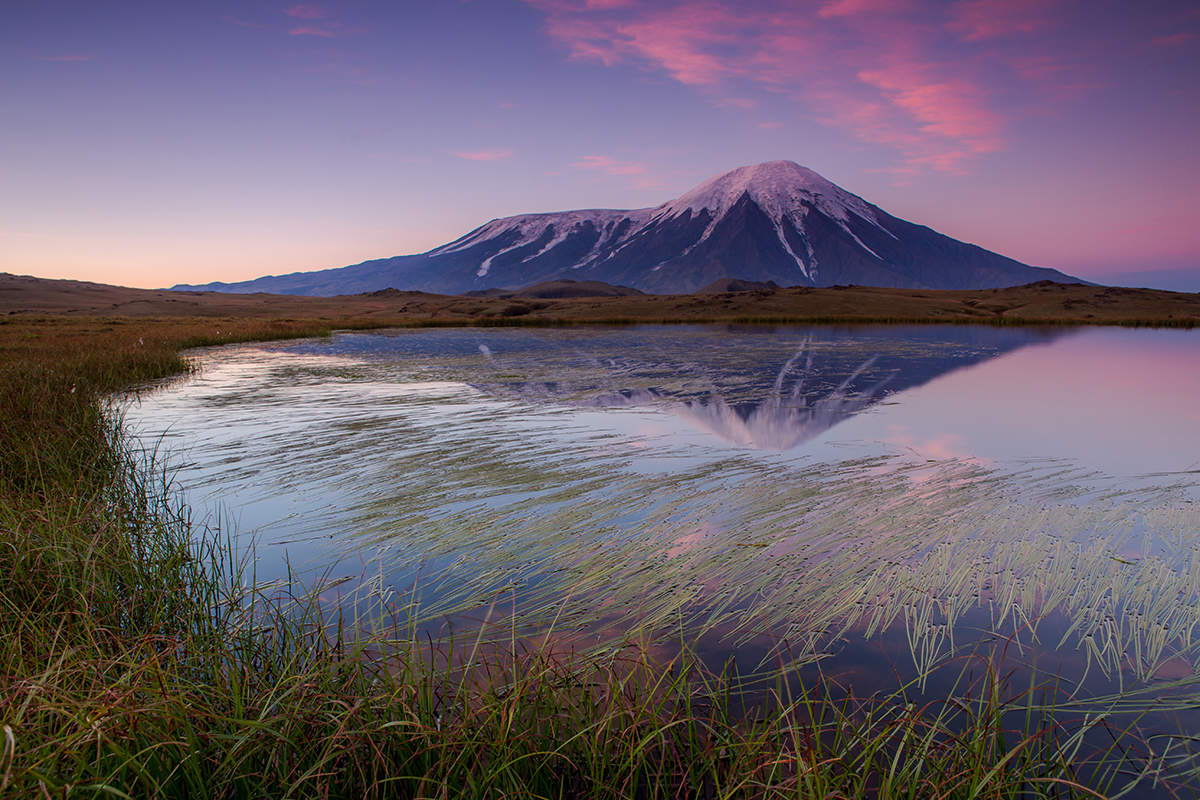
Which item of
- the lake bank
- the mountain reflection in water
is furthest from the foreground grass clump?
the lake bank

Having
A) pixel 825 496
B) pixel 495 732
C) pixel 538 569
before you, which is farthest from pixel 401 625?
pixel 825 496

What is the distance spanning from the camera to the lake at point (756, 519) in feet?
15.2

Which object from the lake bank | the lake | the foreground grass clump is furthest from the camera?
the lake bank

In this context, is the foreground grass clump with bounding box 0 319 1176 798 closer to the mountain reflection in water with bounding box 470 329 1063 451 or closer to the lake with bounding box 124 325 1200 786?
the lake with bounding box 124 325 1200 786

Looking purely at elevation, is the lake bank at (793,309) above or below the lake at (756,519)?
above

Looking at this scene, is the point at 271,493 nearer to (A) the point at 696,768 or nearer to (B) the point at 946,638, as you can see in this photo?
(A) the point at 696,768

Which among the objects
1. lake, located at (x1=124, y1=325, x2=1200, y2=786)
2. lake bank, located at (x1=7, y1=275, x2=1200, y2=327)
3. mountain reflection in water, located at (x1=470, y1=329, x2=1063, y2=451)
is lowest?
lake, located at (x1=124, y1=325, x2=1200, y2=786)

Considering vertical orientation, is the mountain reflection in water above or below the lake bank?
below

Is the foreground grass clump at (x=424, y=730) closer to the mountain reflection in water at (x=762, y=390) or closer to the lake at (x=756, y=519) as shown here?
the lake at (x=756, y=519)

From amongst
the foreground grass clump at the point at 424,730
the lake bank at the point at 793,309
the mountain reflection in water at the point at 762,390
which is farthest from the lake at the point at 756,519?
the lake bank at the point at 793,309

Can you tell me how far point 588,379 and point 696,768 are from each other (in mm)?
18940

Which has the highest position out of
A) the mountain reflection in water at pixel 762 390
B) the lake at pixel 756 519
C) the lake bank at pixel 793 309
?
the lake bank at pixel 793 309

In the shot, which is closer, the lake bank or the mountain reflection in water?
the mountain reflection in water

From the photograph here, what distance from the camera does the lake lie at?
4.62 metres
